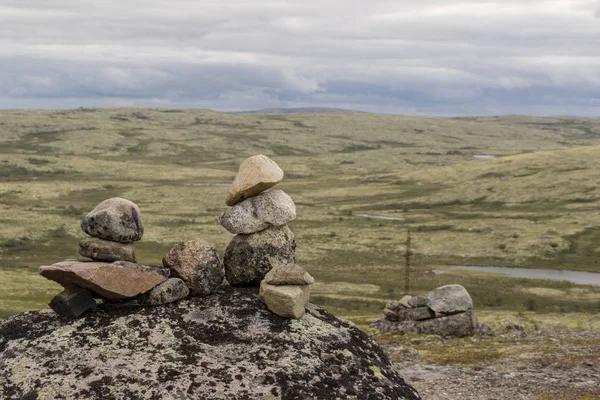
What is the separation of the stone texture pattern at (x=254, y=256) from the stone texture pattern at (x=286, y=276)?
1356 mm

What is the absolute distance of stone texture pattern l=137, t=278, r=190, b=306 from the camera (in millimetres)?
18844

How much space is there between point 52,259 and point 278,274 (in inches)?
3933

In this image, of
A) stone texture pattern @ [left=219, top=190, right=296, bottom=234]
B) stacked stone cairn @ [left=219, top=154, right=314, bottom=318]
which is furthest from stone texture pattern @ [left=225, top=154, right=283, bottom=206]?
stone texture pattern @ [left=219, top=190, right=296, bottom=234]

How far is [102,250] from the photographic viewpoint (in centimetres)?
1933

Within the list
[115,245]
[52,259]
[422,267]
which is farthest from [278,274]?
[52,259]

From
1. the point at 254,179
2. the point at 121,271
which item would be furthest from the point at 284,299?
the point at 121,271

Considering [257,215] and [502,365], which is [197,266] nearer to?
[257,215]

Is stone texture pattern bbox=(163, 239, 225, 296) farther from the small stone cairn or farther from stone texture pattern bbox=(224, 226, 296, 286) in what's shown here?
stone texture pattern bbox=(224, 226, 296, 286)

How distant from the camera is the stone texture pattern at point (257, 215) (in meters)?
21.1

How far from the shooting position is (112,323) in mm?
17906

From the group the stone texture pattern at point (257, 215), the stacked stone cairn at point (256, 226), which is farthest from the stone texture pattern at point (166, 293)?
the stone texture pattern at point (257, 215)

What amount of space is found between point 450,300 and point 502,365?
14736 mm

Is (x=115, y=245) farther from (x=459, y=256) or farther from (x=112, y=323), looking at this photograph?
(x=459, y=256)

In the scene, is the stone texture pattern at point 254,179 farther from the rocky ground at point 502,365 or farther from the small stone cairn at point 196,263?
the rocky ground at point 502,365
